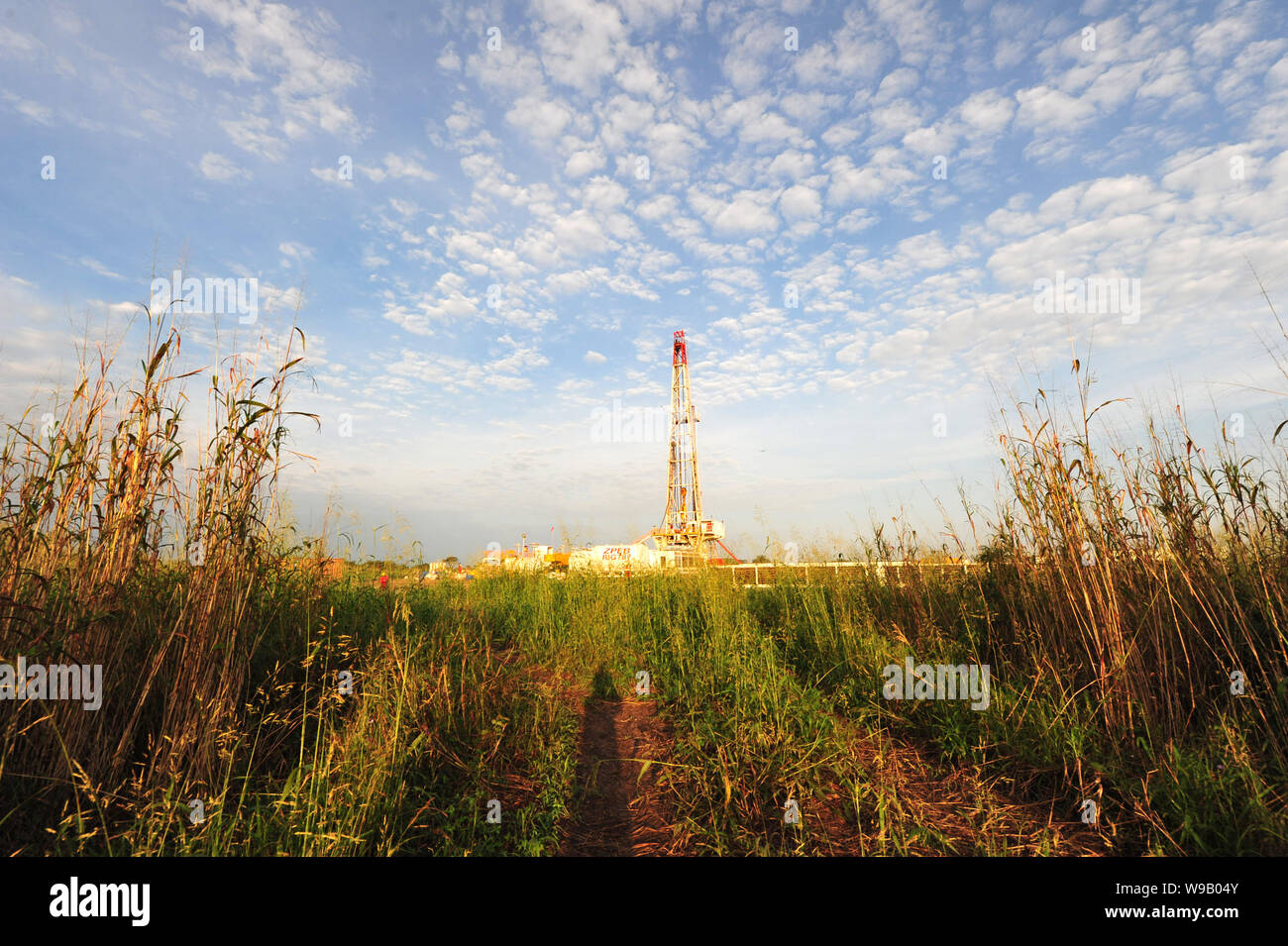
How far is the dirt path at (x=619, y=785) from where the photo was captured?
277 cm

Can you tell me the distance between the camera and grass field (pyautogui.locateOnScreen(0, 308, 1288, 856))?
8.04ft

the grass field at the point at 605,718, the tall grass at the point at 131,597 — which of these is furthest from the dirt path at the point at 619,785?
the tall grass at the point at 131,597

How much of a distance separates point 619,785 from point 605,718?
102 cm

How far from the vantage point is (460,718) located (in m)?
3.52

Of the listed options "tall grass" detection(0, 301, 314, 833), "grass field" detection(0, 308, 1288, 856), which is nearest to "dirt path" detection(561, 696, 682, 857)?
"grass field" detection(0, 308, 1288, 856)

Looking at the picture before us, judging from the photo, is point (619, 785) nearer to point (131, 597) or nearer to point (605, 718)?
point (605, 718)

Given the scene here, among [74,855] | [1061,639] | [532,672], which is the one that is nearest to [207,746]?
[74,855]

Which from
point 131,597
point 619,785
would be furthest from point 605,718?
point 131,597

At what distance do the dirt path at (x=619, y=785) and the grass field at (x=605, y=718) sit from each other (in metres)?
0.02

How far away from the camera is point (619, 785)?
3393 mm

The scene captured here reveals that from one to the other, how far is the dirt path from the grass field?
0.02 m

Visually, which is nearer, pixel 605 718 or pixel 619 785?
pixel 619 785

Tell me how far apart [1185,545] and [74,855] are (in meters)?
5.85

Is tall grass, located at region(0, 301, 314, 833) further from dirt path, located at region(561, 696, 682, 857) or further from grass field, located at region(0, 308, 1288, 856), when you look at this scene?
dirt path, located at region(561, 696, 682, 857)
